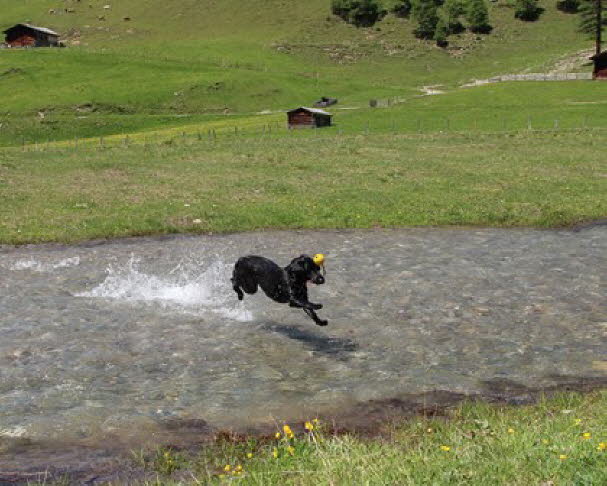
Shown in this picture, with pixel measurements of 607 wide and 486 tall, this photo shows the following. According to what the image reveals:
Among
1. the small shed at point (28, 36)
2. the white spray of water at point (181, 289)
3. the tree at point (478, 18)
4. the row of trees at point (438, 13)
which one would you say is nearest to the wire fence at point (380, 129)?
the white spray of water at point (181, 289)

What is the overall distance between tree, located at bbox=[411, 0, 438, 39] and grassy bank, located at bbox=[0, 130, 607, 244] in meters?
108

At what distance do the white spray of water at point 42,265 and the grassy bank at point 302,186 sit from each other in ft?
11.1

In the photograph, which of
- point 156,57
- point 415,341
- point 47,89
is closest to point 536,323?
point 415,341

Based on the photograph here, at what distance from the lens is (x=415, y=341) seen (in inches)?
599

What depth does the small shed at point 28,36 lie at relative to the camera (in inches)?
5832

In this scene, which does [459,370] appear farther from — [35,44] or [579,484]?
[35,44]

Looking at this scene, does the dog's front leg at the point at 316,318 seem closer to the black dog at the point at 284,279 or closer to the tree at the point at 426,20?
the black dog at the point at 284,279

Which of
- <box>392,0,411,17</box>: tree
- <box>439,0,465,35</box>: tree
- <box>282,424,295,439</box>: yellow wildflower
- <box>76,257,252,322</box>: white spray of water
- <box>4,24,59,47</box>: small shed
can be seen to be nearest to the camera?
<box>282,424,295,439</box>: yellow wildflower

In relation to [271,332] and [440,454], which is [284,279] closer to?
[271,332]

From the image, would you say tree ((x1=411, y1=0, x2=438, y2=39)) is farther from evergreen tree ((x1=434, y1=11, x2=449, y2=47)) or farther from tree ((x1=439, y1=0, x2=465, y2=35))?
tree ((x1=439, y1=0, x2=465, y2=35))

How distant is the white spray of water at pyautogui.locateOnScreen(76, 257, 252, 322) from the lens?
17859 mm

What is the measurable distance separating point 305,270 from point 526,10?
165 meters

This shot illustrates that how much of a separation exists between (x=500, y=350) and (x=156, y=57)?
13140 cm

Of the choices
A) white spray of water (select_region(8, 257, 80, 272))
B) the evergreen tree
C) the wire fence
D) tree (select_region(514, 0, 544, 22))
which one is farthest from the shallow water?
tree (select_region(514, 0, 544, 22))
